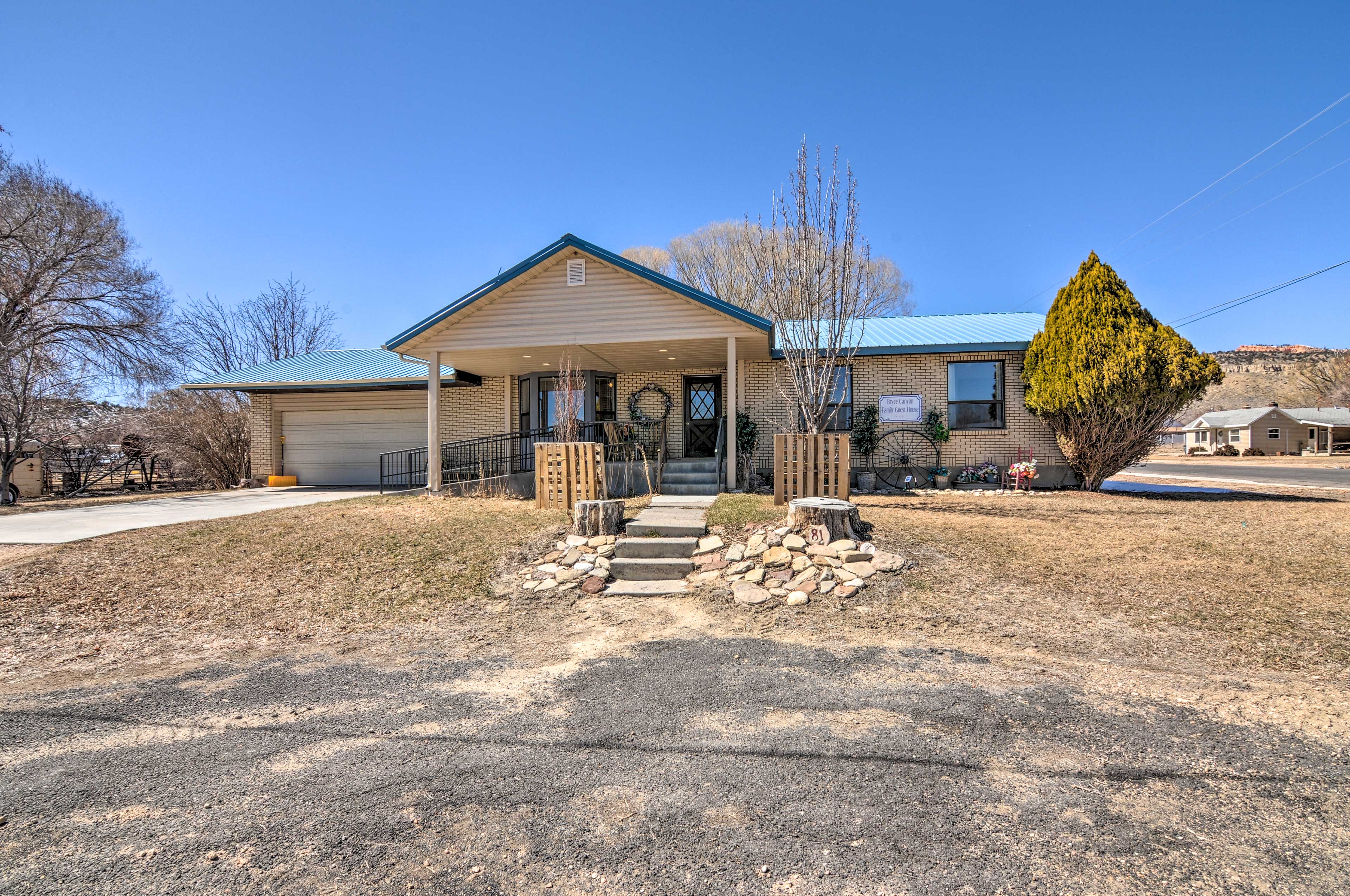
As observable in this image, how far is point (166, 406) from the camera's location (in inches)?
747

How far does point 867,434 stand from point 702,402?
12.9ft

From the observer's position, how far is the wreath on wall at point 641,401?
14820mm

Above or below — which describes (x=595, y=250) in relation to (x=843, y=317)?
above

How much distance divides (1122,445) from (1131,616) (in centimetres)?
809

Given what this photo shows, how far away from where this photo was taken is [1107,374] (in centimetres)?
1100

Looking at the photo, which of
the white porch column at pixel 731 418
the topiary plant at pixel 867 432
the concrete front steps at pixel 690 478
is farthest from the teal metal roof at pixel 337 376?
the topiary plant at pixel 867 432

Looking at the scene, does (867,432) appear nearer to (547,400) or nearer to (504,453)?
(547,400)

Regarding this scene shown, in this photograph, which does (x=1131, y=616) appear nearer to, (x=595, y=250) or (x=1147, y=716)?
(x=1147, y=716)

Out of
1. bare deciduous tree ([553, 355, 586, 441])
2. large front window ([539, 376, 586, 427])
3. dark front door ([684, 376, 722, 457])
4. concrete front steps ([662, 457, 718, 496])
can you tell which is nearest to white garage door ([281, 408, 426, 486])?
large front window ([539, 376, 586, 427])

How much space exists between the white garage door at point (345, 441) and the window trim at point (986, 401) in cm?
1284

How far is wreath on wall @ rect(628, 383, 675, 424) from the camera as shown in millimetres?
14820

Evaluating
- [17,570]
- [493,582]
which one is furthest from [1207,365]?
[17,570]

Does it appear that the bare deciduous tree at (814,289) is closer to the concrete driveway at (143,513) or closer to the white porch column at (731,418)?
the white porch column at (731,418)

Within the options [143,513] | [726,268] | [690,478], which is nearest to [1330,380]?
[726,268]
